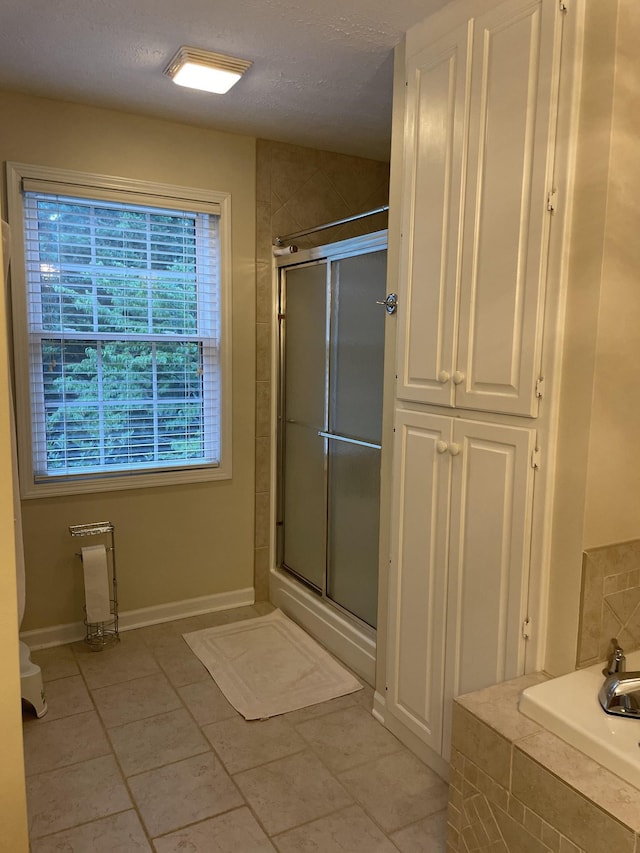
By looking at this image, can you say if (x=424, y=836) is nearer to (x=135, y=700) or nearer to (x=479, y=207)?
(x=135, y=700)

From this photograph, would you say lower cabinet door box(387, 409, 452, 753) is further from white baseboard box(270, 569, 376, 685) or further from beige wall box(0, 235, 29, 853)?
beige wall box(0, 235, 29, 853)

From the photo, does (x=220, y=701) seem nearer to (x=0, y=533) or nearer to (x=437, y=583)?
(x=437, y=583)

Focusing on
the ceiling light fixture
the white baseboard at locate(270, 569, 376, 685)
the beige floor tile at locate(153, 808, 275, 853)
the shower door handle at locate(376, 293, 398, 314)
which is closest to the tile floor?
the beige floor tile at locate(153, 808, 275, 853)

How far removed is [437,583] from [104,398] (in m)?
1.77

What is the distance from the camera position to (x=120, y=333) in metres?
3.00

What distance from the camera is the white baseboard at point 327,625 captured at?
2691mm

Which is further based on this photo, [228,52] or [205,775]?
[228,52]

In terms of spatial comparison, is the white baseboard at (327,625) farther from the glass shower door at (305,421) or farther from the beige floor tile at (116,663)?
the beige floor tile at (116,663)

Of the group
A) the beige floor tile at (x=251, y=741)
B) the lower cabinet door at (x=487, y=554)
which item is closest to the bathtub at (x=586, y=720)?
the lower cabinet door at (x=487, y=554)

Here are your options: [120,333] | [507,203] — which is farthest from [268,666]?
[507,203]

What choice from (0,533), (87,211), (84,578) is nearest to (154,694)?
(84,578)

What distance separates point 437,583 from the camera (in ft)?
6.73

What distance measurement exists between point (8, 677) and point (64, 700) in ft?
5.18

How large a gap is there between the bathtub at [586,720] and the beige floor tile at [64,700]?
173 centimetres
